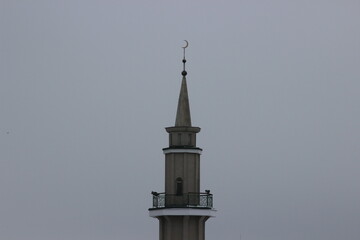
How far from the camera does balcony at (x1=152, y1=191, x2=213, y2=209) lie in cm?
13938

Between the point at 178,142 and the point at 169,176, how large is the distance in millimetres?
2843

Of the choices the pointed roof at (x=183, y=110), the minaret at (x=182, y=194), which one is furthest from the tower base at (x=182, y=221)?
the pointed roof at (x=183, y=110)

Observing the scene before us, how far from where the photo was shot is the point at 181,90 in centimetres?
14225

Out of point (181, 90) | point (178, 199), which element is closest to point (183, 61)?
point (181, 90)

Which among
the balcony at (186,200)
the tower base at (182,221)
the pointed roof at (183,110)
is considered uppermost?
the pointed roof at (183,110)

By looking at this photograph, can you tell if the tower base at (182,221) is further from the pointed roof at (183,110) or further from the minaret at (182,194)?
the pointed roof at (183,110)

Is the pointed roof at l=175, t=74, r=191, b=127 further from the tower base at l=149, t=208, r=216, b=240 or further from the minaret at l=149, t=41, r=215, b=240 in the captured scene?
the tower base at l=149, t=208, r=216, b=240

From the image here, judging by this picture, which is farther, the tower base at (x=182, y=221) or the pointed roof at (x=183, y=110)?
the pointed roof at (x=183, y=110)

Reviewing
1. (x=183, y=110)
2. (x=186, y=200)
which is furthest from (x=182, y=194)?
(x=183, y=110)

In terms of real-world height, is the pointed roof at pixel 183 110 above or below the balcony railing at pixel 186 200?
above

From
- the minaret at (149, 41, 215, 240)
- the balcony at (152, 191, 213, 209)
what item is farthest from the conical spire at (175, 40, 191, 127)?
the balcony at (152, 191, 213, 209)

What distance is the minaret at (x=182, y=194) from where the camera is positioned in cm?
13888

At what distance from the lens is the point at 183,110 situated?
141250mm

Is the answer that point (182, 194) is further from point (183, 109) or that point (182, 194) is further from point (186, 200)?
point (183, 109)
